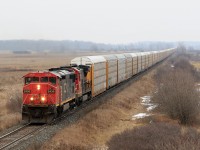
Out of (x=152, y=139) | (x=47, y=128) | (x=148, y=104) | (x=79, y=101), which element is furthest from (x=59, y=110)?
(x=148, y=104)

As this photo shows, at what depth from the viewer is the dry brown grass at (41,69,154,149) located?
1867 cm

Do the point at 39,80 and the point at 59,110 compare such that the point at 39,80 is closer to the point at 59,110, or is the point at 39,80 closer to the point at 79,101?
the point at 59,110

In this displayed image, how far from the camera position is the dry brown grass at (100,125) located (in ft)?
61.2

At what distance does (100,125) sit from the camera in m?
24.4

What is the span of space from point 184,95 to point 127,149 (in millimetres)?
13251

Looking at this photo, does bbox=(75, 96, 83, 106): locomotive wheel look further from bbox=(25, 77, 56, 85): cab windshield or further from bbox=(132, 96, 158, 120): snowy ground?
bbox=(25, 77, 56, 85): cab windshield

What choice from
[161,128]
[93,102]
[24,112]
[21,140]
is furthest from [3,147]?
[93,102]

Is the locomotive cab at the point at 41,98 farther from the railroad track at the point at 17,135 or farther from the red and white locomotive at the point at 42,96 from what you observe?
the railroad track at the point at 17,135

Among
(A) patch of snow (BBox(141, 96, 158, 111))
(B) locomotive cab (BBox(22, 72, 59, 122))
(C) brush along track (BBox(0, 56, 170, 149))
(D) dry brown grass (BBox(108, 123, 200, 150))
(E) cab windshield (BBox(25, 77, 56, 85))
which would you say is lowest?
(A) patch of snow (BBox(141, 96, 158, 111))

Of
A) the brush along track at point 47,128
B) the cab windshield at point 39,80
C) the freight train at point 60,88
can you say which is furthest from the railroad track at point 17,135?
the cab windshield at point 39,80

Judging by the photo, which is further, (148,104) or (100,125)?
(148,104)

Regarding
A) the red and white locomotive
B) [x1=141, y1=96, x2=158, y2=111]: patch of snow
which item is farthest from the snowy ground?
the red and white locomotive

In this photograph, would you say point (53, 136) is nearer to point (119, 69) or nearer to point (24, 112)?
point (24, 112)

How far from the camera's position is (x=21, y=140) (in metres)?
18.3
